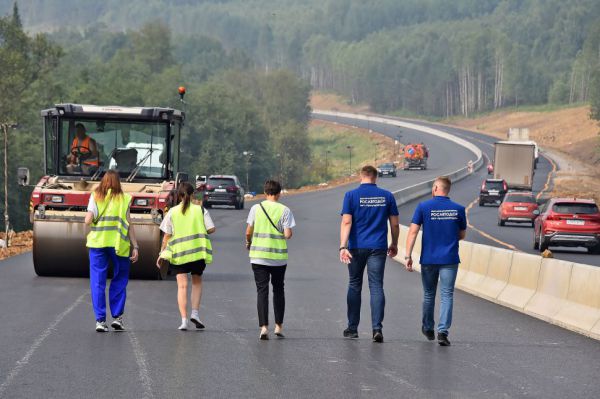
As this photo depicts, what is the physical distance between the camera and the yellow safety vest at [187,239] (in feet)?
46.3

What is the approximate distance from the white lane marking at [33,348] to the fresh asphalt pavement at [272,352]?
0.01 m

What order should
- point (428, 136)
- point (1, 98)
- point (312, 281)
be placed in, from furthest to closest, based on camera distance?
point (428, 136)
point (1, 98)
point (312, 281)

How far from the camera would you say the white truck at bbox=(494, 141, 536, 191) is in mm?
74156

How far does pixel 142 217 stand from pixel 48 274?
2.18 metres

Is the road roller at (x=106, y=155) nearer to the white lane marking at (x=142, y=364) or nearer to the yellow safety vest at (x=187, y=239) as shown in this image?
the yellow safety vest at (x=187, y=239)

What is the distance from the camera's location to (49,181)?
21.9m

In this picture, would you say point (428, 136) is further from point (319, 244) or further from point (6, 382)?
point (6, 382)

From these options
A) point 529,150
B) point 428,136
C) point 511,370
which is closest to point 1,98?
point 529,150

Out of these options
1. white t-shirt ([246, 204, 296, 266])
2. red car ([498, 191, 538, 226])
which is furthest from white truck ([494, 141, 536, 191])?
white t-shirt ([246, 204, 296, 266])

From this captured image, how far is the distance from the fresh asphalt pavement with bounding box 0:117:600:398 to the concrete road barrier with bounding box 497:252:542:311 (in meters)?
0.35

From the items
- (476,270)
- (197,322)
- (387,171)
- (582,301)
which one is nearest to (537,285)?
(582,301)

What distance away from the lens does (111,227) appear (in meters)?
14.2

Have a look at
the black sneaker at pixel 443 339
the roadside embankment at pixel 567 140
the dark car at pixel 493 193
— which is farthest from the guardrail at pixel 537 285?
the roadside embankment at pixel 567 140

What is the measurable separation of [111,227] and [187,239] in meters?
0.93
